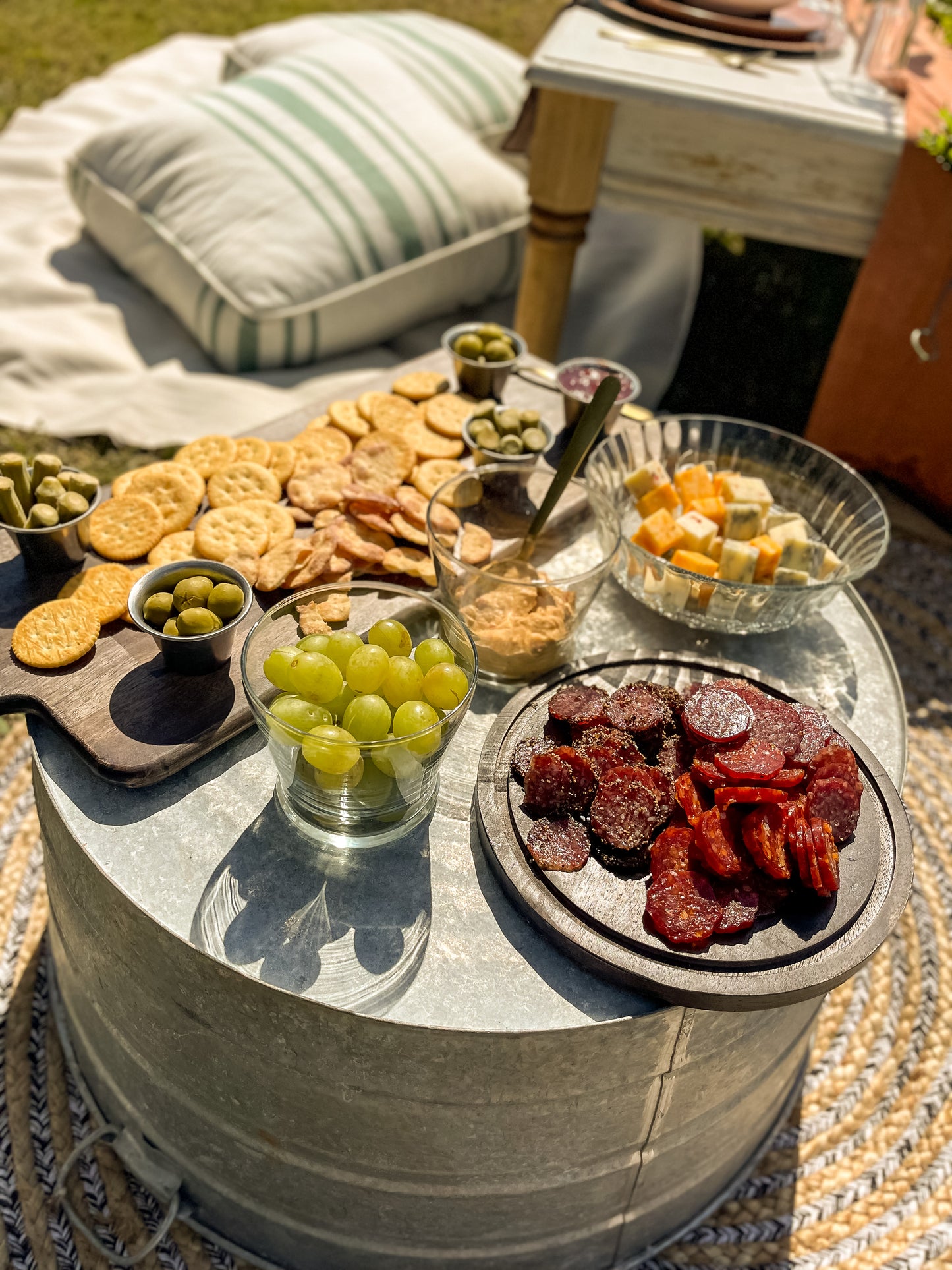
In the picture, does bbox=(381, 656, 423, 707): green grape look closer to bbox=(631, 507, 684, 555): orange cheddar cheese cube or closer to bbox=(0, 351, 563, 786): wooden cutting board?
bbox=(0, 351, 563, 786): wooden cutting board

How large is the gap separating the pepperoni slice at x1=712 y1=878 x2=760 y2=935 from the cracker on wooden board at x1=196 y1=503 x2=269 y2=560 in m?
0.79

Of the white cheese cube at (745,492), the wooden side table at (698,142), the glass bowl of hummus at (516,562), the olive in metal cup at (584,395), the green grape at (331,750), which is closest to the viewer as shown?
the green grape at (331,750)

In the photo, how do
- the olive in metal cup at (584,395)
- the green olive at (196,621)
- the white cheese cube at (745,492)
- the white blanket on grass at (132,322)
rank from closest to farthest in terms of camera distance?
the green olive at (196,621) < the white cheese cube at (745,492) < the olive in metal cup at (584,395) < the white blanket on grass at (132,322)

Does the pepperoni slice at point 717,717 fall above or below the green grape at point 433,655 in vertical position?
below

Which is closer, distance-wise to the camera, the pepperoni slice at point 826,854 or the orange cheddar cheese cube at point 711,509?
the pepperoni slice at point 826,854

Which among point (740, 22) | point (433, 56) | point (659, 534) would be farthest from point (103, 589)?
point (433, 56)

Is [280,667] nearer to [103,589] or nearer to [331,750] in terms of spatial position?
[331,750]

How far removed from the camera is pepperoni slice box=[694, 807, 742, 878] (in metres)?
1.09

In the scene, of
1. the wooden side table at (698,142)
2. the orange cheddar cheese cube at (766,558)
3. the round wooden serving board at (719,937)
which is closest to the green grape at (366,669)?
the round wooden serving board at (719,937)

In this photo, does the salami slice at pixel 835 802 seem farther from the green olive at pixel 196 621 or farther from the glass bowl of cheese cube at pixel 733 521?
the green olive at pixel 196 621

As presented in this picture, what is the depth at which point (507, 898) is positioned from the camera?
3.81 ft

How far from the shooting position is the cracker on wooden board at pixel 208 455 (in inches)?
64.9

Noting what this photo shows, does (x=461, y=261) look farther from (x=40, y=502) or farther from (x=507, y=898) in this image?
(x=507, y=898)

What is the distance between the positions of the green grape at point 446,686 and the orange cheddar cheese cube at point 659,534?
19.0 inches
